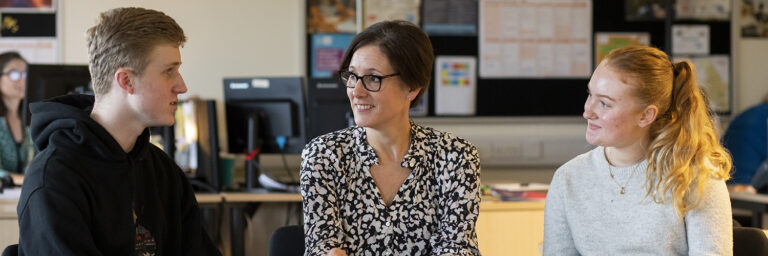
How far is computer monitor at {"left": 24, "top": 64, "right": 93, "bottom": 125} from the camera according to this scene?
3289 millimetres

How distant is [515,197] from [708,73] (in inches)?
98.6

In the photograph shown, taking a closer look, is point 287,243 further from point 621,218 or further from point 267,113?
point 267,113

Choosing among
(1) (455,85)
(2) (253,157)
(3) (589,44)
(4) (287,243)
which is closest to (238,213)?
(2) (253,157)

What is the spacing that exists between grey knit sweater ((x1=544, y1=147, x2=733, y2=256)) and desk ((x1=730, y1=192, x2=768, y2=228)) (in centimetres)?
213

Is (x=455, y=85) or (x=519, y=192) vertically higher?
(x=455, y=85)

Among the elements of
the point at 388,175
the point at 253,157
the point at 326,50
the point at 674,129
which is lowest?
the point at 253,157

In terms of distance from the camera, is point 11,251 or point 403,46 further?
point 403,46

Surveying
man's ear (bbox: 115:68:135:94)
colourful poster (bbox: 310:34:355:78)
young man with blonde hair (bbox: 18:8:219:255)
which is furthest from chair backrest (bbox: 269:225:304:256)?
colourful poster (bbox: 310:34:355:78)

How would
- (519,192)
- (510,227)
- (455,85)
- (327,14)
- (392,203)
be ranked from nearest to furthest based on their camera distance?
(392,203)
(510,227)
(519,192)
(327,14)
(455,85)

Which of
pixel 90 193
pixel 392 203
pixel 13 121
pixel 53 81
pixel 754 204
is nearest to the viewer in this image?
pixel 90 193

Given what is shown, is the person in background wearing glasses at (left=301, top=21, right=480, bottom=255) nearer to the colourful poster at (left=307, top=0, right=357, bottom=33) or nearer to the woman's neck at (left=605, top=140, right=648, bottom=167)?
the woman's neck at (left=605, top=140, right=648, bottom=167)

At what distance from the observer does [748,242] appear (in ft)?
5.54

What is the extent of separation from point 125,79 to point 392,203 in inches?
25.1

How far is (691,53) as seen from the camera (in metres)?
4.79
